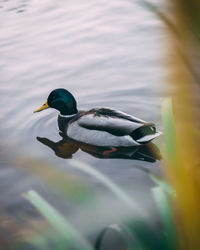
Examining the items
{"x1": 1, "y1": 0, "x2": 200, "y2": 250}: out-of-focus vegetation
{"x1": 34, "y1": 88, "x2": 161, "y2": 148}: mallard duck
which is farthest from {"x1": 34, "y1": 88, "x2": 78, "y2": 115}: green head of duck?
{"x1": 1, "y1": 0, "x2": 200, "y2": 250}: out-of-focus vegetation

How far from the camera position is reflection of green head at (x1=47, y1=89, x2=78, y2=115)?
5184mm

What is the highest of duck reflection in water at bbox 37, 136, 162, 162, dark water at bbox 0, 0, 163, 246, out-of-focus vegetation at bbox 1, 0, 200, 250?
out-of-focus vegetation at bbox 1, 0, 200, 250

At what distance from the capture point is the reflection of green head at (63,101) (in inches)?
204

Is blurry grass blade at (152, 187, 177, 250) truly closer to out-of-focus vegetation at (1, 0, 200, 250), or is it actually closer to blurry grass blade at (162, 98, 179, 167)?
out-of-focus vegetation at (1, 0, 200, 250)

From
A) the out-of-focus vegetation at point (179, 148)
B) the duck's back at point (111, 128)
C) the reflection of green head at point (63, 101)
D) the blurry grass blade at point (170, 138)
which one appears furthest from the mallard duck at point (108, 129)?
the blurry grass blade at point (170, 138)

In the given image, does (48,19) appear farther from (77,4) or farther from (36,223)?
(36,223)

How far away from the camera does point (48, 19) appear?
9133mm

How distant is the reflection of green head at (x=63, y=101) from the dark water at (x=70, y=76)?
0.25 m

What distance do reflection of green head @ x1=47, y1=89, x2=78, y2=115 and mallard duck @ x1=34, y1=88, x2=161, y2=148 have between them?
0.22m

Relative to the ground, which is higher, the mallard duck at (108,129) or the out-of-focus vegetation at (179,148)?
the out-of-focus vegetation at (179,148)

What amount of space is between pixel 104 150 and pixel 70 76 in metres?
2.24

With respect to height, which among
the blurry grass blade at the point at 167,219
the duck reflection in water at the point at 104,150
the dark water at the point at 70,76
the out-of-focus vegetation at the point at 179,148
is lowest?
the duck reflection in water at the point at 104,150

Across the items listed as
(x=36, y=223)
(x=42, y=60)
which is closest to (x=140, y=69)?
(x=42, y=60)

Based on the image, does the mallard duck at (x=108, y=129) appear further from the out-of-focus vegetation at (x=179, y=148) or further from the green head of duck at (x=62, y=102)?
the out-of-focus vegetation at (x=179, y=148)
